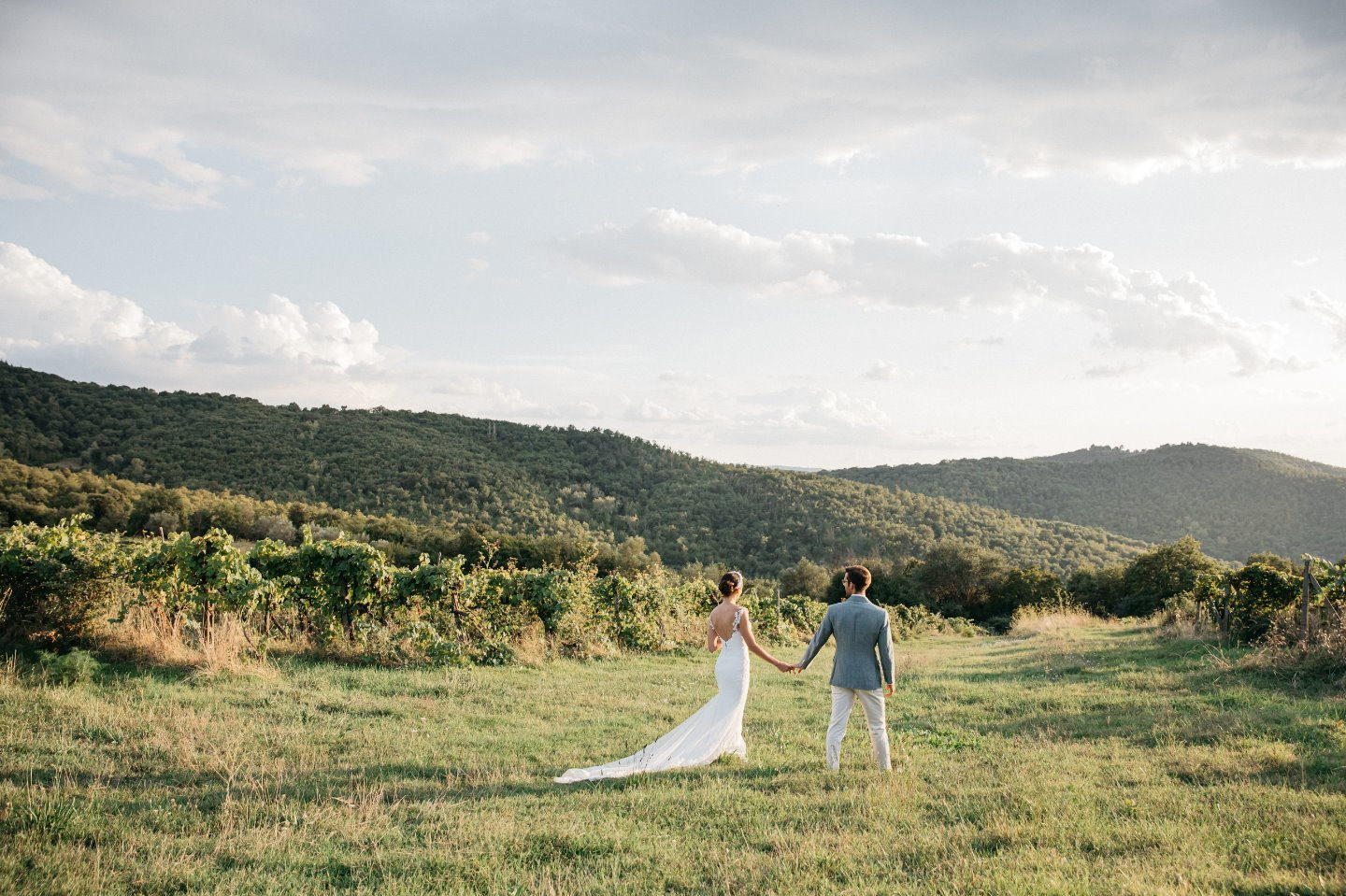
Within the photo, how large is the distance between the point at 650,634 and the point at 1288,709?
12016 millimetres

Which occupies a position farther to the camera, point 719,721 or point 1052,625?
point 1052,625

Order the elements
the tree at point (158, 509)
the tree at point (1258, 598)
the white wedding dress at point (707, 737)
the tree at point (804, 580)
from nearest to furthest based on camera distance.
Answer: the white wedding dress at point (707, 737), the tree at point (1258, 598), the tree at point (158, 509), the tree at point (804, 580)

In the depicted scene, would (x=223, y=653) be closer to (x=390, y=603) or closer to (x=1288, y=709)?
(x=390, y=603)

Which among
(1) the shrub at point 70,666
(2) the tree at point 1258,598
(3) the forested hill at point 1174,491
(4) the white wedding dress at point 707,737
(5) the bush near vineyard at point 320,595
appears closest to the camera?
(4) the white wedding dress at point 707,737

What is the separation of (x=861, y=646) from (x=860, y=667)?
20 centimetres

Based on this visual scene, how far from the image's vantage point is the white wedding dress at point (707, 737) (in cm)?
692

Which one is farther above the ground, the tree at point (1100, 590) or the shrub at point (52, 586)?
the shrub at point (52, 586)

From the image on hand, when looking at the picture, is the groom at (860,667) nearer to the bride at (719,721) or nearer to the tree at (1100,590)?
the bride at (719,721)

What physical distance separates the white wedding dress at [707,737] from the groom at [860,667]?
924mm

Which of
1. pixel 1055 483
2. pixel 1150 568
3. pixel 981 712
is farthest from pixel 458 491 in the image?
pixel 1055 483

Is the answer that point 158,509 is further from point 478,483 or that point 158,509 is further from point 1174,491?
point 1174,491

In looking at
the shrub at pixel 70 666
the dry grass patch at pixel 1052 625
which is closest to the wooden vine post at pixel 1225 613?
the dry grass patch at pixel 1052 625

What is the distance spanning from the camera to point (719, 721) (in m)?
7.40

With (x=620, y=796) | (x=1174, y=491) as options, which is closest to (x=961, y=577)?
(x=620, y=796)
